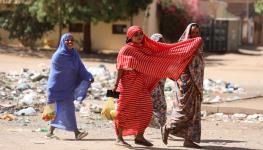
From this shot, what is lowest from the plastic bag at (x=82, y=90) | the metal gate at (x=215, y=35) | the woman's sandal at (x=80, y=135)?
the metal gate at (x=215, y=35)

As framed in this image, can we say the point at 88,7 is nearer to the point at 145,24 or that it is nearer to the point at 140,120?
the point at 145,24

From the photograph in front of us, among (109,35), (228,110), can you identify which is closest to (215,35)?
(109,35)

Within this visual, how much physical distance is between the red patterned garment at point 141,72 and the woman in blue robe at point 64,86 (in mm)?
1120

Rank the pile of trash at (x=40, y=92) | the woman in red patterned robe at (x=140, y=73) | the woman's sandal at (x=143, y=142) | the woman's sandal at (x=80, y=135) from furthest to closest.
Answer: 1. the pile of trash at (x=40, y=92)
2. the woman's sandal at (x=80, y=135)
3. the woman's sandal at (x=143, y=142)
4. the woman in red patterned robe at (x=140, y=73)

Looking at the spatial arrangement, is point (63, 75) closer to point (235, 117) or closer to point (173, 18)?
point (235, 117)

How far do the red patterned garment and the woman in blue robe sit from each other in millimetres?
1120

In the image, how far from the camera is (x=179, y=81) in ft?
29.1

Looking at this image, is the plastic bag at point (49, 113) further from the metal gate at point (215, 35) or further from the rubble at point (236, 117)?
the metal gate at point (215, 35)

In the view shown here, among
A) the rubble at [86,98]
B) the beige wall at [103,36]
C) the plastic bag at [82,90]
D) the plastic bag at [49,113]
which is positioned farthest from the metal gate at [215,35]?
the plastic bag at [49,113]

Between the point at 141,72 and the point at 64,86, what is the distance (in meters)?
1.47

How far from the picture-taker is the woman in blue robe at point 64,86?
31.5 feet

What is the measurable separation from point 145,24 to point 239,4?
31.3 m

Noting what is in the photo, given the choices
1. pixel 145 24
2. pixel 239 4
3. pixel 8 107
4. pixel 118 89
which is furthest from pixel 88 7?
pixel 239 4

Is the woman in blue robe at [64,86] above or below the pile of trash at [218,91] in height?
above
